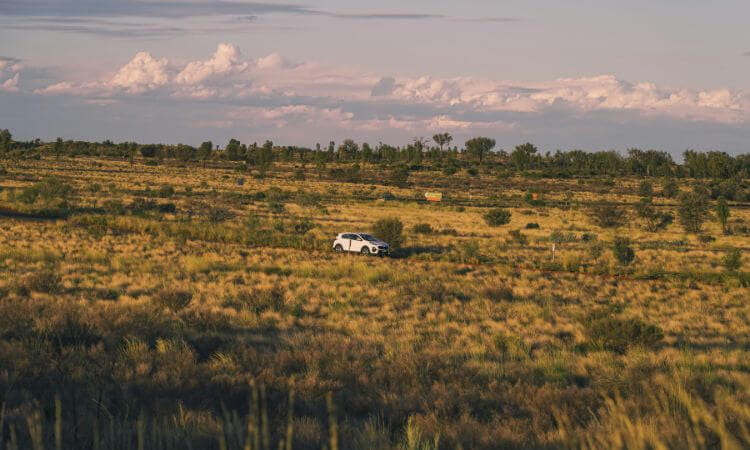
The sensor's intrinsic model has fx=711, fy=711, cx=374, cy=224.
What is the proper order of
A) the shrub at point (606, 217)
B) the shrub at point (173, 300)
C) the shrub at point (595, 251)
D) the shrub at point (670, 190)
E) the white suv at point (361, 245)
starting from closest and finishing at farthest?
the shrub at point (173, 300) < the white suv at point (361, 245) < the shrub at point (595, 251) < the shrub at point (606, 217) < the shrub at point (670, 190)

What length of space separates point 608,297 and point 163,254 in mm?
18604

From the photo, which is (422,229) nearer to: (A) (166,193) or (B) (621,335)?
(A) (166,193)

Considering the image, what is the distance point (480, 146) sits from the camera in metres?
173

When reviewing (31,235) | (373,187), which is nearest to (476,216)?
(373,187)

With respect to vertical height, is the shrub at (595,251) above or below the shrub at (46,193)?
below

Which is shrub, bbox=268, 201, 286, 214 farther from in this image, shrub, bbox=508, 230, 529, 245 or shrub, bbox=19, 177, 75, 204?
shrub, bbox=508, 230, 529, 245

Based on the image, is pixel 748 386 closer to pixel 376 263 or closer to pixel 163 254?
pixel 376 263

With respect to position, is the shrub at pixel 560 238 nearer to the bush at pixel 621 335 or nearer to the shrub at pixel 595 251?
the shrub at pixel 595 251

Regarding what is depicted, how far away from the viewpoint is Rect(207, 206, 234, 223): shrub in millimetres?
47406

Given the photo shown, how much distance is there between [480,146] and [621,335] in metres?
161

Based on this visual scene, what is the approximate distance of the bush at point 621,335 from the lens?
1505cm

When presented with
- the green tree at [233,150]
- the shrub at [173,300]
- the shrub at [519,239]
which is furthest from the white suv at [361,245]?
the green tree at [233,150]

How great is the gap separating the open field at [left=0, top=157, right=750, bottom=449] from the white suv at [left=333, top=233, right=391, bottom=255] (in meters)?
1.08

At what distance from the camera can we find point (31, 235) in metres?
35.6
